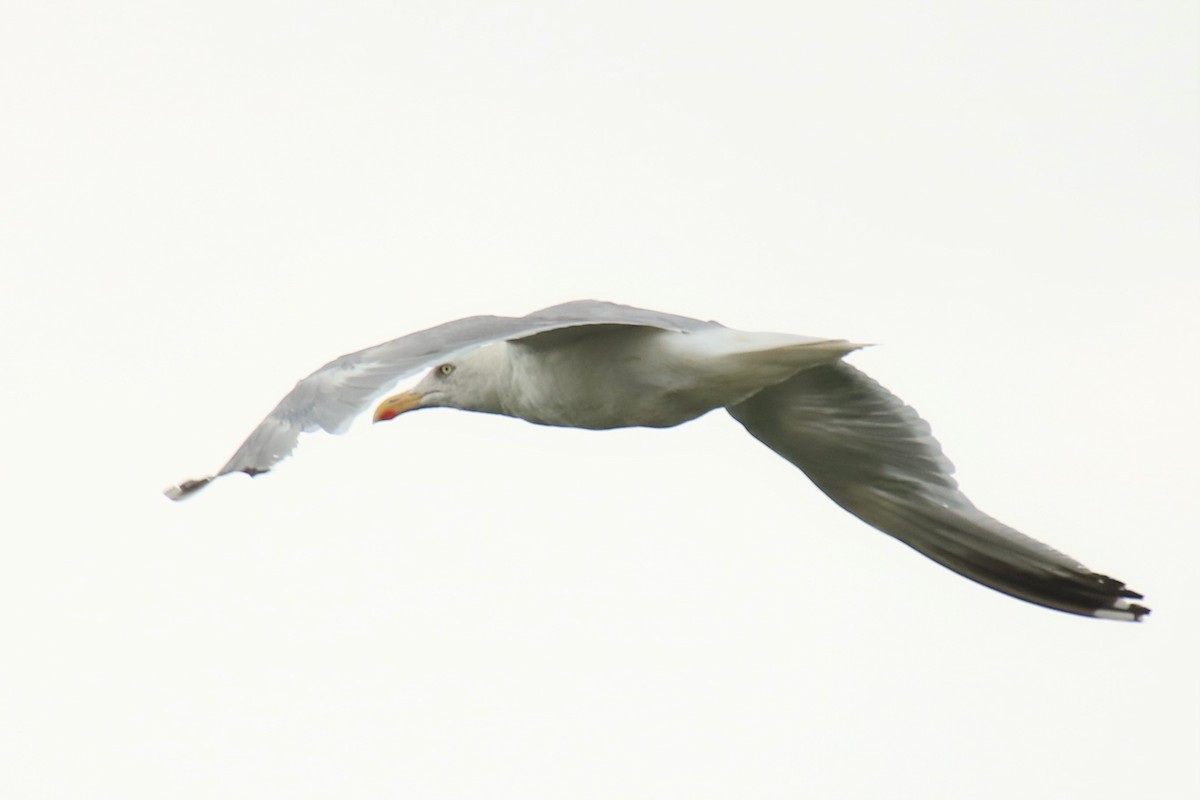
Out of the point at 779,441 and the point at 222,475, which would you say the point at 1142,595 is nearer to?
the point at 779,441

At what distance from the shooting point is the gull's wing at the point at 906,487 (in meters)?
9.98

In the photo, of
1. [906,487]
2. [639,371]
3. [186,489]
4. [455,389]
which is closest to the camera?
[186,489]

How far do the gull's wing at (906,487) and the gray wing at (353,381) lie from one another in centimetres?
216

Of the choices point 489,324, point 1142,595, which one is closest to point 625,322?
point 489,324

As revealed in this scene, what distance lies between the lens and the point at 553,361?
8727mm

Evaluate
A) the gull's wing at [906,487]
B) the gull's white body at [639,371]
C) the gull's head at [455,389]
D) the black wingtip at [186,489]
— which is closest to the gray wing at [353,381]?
the black wingtip at [186,489]

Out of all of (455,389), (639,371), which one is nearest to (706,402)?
(639,371)

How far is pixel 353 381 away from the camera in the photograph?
740 centimetres

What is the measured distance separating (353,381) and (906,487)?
146 inches

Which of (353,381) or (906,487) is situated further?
(906,487)

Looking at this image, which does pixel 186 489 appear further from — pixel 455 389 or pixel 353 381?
pixel 455 389

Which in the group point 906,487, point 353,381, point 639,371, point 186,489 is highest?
point 639,371

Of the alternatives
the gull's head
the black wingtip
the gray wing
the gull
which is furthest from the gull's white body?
the black wingtip

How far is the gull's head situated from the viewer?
903 centimetres
